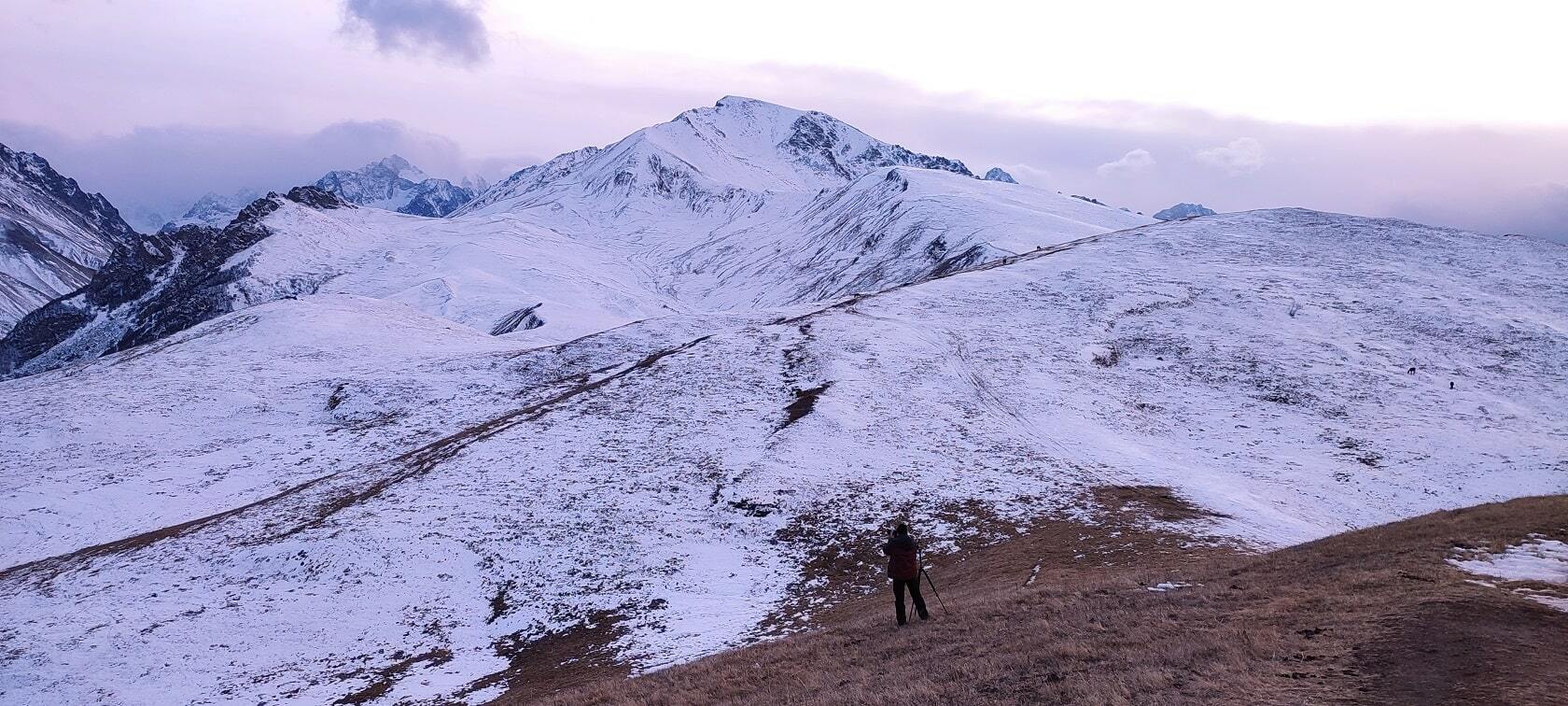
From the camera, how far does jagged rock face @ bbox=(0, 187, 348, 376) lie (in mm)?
153375

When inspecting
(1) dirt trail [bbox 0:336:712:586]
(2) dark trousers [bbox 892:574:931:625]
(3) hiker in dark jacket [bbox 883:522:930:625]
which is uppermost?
(3) hiker in dark jacket [bbox 883:522:930:625]

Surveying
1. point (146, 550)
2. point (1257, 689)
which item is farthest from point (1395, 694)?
point (146, 550)

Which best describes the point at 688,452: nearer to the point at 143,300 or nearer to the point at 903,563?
the point at 903,563

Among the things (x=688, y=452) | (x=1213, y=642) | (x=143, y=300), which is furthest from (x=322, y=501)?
(x=143, y=300)

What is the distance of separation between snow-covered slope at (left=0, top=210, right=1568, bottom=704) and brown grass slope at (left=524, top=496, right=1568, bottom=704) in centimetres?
587

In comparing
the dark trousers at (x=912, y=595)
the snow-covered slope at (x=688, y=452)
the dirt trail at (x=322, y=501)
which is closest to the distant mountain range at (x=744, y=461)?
the snow-covered slope at (x=688, y=452)

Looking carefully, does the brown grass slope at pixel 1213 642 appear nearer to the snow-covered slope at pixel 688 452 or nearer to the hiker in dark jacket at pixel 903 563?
the hiker in dark jacket at pixel 903 563

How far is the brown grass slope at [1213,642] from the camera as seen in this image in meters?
11.4

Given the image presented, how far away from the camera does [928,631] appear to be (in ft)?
57.4

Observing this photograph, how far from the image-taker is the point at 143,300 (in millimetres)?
168000

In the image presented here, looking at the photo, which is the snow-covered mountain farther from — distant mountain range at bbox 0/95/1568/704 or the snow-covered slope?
the snow-covered slope

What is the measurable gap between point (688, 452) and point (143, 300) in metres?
180

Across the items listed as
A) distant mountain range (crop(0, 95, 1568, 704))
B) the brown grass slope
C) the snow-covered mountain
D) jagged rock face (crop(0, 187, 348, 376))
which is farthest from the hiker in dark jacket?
jagged rock face (crop(0, 187, 348, 376))

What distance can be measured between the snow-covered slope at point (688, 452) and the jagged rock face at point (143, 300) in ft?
333
